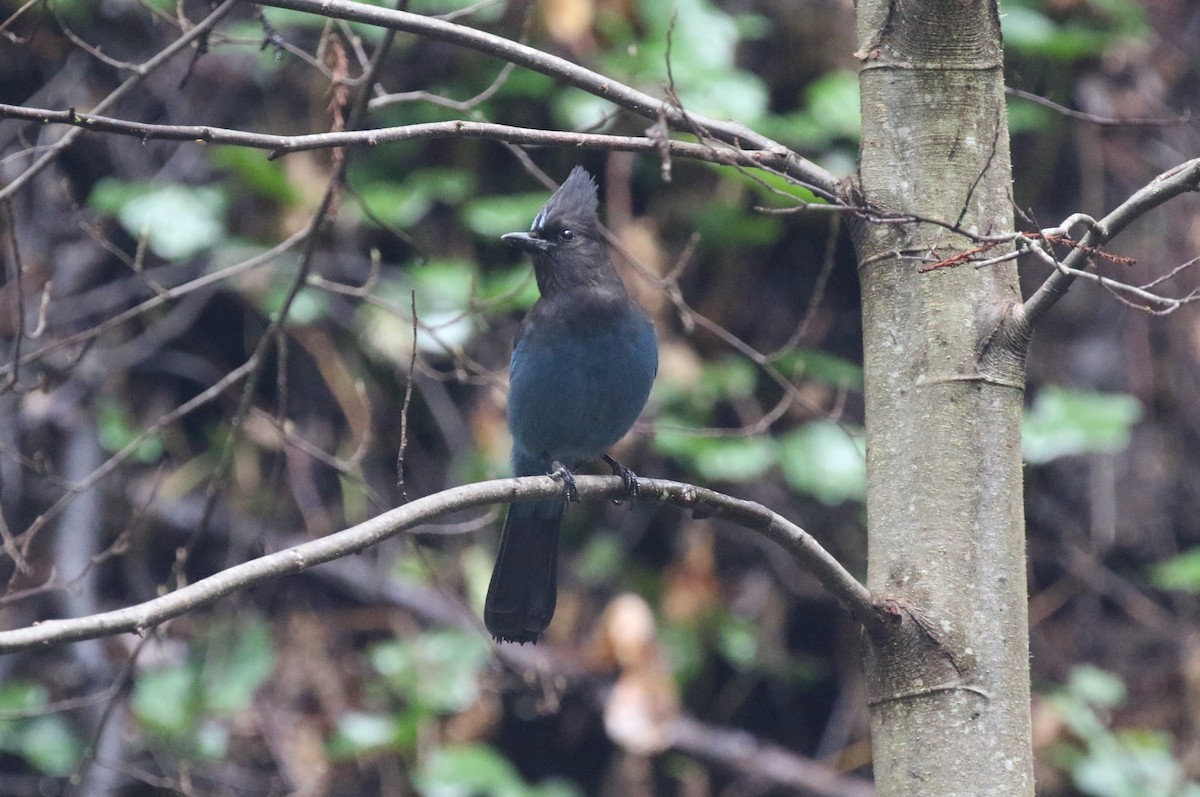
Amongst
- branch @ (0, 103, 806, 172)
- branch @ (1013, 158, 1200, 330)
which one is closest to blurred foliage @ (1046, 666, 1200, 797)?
branch @ (1013, 158, 1200, 330)

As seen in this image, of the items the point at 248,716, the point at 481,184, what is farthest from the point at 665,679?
the point at 481,184

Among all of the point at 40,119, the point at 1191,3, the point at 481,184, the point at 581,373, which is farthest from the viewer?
the point at 1191,3

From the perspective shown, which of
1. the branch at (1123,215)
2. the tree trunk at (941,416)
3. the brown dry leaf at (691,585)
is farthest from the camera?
the brown dry leaf at (691,585)

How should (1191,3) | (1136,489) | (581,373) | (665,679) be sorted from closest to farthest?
(581,373), (665,679), (1136,489), (1191,3)

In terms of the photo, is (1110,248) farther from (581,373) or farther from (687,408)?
(581,373)

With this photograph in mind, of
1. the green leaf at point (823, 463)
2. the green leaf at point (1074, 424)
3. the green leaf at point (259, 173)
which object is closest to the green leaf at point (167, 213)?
the green leaf at point (259, 173)

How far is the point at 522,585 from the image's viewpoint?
4035 millimetres

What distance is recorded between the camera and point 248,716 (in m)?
5.44

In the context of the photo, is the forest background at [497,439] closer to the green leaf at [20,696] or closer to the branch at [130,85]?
the green leaf at [20,696]

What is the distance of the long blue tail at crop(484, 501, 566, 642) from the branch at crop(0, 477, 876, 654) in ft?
3.17

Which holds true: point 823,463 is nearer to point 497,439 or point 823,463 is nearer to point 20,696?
point 497,439

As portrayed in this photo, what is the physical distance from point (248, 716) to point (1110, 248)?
425 centimetres

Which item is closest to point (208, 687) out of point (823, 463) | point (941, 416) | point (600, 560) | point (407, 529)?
point (600, 560)

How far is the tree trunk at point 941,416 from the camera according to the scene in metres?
2.61
